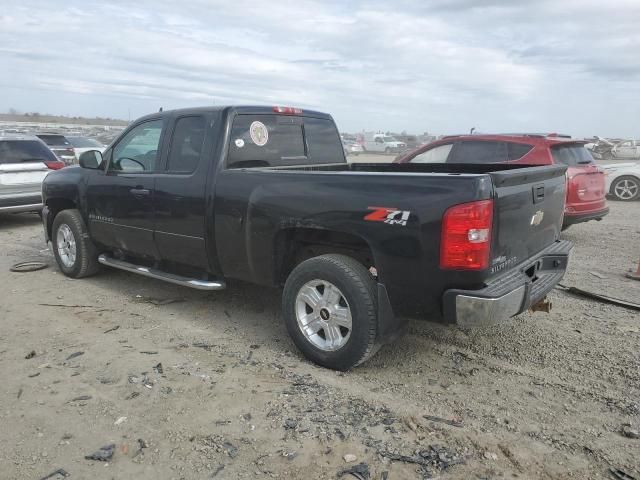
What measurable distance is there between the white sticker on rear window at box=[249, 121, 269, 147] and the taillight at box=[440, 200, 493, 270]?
2175mm

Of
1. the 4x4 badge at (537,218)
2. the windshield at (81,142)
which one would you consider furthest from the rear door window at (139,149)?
the windshield at (81,142)

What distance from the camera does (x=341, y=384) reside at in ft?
11.9

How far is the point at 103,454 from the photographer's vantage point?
2.87 metres

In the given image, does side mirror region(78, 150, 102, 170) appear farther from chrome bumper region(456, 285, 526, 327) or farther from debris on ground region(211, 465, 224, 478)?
chrome bumper region(456, 285, 526, 327)

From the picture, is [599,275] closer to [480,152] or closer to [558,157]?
[558,157]

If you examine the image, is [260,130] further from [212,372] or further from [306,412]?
[306,412]

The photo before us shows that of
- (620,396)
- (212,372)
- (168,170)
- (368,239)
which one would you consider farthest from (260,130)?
(620,396)

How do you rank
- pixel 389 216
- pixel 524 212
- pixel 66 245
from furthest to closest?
pixel 66 245, pixel 524 212, pixel 389 216

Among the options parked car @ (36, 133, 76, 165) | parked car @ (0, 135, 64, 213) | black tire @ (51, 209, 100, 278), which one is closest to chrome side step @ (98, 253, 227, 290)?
black tire @ (51, 209, 100, 278)

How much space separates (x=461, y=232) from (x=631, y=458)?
1456mm

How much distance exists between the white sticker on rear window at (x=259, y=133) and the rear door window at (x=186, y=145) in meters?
0.43

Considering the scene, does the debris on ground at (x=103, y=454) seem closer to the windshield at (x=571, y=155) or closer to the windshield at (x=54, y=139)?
the windshield at (x=571, y=155)

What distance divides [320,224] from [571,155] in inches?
224

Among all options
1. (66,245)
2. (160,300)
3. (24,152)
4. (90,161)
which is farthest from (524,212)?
(24,152)
